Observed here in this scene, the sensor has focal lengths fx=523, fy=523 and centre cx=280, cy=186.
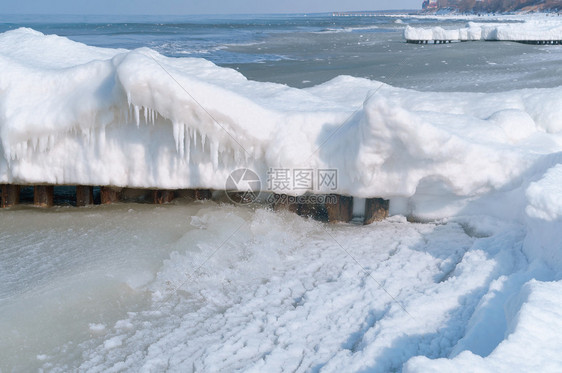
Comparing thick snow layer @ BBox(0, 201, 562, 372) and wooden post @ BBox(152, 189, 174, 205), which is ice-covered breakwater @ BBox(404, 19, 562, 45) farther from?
wooden post @ BBox(152, 189, 174, 205)

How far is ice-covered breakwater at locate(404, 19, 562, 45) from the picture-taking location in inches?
1180

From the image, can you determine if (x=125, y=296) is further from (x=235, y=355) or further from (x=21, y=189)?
(x=21, y=189)

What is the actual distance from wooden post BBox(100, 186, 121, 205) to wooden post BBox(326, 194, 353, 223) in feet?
7.92

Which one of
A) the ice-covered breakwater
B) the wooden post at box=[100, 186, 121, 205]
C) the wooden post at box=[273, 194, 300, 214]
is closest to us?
the wooden post at box=[273, 194, 300, 214]

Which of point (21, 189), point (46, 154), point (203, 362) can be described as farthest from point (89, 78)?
point (203, 362)

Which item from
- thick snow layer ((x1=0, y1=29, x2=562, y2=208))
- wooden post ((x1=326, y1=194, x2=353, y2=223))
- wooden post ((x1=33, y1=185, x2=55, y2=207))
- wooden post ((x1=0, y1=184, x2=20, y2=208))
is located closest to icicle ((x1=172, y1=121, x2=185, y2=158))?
thick snow layer ((x1=0, y1=29, x2=562, y2=208))

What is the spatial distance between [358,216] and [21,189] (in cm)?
426

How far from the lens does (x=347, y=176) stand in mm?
5141

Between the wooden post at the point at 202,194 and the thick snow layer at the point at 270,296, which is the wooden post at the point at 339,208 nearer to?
the thick snow layer at the point at 270,296

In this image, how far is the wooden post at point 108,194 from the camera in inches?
232

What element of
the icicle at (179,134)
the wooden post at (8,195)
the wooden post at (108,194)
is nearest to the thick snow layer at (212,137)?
the icicle at (179,134)

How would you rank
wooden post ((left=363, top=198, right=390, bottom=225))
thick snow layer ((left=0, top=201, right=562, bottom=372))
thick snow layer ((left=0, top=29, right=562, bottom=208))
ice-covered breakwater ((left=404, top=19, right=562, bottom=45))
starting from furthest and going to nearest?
1. ice-covered breakwater ((left=404, top=19, right=562, bottom=45))
2. wooden post ((left=363, top=198, right=390, bottom=225))
3. thick snow layer ((left=0, top=29, right=562, bottom=208))
4. thick snow layer ((left=0, top=201, right=562, bottom=372))

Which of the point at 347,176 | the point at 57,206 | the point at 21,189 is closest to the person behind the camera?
the point at 347,176

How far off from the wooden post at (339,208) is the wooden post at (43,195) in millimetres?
3176
